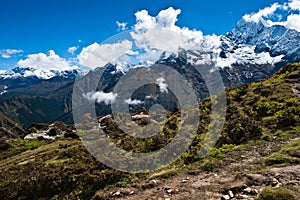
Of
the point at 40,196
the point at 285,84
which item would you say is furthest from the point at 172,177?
the point at 285,84

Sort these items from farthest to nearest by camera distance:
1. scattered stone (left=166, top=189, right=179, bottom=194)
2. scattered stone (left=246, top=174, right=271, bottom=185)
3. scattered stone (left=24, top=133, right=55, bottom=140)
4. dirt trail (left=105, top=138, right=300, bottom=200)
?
scattered stone (left=24, top=133, right=55, bottom=140) < scattered stone (left=166, top=189, right=179, bottom=194) < dirt trail (left=105, top=138, right=300, bottom=200) < scattered stone (left=246, top=174, right=271, bottom=185)

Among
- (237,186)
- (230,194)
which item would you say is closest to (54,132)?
(237,186)

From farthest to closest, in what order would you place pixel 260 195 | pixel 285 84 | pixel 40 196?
1. pixel 285 84
2. pixel 40 196
3. pixel 260 195

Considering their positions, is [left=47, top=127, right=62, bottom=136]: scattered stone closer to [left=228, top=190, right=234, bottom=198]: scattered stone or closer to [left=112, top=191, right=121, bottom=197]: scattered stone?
[left=112, top=191, right=121, bottom=197]: scattered stone

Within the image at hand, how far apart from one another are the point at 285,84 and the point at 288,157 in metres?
19.3

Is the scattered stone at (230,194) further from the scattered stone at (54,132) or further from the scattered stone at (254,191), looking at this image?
the scattered stone at (54,132)

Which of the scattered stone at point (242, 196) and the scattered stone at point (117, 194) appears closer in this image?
the scattered stone at point (242, 196)

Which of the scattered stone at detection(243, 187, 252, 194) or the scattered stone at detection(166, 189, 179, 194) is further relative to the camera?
the scattered stone at detection(166, 189, 179, 194)

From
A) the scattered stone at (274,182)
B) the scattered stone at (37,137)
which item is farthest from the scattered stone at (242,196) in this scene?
the scattered stone at (37,137)

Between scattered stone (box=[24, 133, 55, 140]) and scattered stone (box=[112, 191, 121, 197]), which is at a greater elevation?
scattered stone (box=[24, 133, 55, 140])

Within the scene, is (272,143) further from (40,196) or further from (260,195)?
(40,196)

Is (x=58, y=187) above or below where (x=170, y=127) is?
Answer: below

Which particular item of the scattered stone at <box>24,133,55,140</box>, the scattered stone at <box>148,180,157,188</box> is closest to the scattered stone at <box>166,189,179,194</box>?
the scattered stone at <box>148,180,157,188</box>

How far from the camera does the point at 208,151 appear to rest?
2120cm
